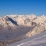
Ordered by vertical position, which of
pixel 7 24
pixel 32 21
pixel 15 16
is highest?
pixel 15 16

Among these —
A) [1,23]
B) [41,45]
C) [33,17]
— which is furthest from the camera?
[33,17]

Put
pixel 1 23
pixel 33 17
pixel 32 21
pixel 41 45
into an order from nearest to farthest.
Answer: pixel 41 45 → pixel 1 23 → pixel 32 21 → pixel 33 17

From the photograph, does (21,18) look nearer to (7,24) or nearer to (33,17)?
(33,17)

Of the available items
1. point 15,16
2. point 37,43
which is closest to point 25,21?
point 15,16

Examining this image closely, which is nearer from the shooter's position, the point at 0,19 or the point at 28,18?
the point at 0,19

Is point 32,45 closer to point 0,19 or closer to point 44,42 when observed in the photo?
point 44,42

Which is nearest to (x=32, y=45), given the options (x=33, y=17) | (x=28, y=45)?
(x=28, y=45)

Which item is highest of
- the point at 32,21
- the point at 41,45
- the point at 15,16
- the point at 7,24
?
the point at 15,16

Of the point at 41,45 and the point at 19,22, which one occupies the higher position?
the point at 19,22

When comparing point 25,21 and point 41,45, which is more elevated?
point 25,21
